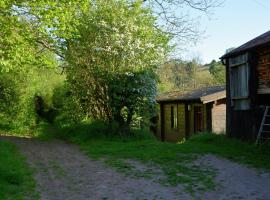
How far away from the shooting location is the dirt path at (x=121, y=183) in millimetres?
8766

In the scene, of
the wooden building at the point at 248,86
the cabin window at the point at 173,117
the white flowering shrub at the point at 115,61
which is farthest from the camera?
the cabin window at the point at 173,117

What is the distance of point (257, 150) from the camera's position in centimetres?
1416

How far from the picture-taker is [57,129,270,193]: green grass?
10.6 meters

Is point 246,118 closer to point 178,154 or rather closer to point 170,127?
point 178,154

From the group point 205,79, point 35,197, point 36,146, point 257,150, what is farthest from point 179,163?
point 205,79

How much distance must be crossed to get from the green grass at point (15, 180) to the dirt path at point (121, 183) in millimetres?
244

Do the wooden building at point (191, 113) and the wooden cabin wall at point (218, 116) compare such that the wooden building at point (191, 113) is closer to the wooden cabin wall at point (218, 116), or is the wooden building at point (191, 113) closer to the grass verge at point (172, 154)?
the wooden cabin wall at point (218, 116)

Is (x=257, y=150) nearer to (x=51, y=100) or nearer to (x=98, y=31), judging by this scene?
(x=98, y=31)

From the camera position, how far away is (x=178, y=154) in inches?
557

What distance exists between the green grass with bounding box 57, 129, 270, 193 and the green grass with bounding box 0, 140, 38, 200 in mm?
2506

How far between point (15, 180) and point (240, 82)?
10.1m

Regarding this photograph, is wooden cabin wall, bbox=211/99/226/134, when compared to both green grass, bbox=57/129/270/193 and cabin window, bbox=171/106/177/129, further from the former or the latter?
cabin window, bbox=171/106/177/129

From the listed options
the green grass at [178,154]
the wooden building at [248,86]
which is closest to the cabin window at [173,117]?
the green grass at [178,154]

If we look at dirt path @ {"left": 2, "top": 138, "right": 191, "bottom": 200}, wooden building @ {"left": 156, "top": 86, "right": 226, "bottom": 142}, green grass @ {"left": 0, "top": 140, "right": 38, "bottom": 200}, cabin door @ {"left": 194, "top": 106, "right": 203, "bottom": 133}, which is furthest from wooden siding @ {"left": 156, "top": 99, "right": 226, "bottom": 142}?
green grass @ {"left": 0, "top": 140, "right": 38, "bottom": 200}
